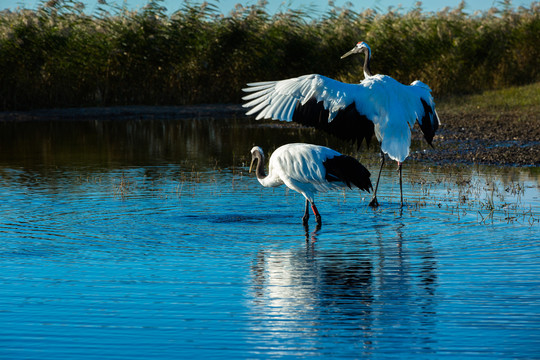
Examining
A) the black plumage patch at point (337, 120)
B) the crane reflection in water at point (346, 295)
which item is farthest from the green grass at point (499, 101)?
the crane reflection in water at point (346, 295)

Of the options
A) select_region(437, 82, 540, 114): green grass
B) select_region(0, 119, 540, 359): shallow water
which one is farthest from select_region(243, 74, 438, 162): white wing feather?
select_region(437, 82, 540, 114): green grass

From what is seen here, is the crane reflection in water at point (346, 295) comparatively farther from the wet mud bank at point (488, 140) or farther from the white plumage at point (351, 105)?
the wet mud bank at point (488, 140)

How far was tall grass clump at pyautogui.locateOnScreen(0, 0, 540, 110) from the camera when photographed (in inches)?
927

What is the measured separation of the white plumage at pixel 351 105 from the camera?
9.19 m

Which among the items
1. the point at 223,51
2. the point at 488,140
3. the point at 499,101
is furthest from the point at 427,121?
the point at 223,51

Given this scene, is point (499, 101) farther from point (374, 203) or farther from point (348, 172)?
point (348, 172)

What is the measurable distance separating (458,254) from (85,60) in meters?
18.2

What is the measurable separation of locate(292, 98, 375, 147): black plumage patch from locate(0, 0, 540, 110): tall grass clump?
15.0 metres

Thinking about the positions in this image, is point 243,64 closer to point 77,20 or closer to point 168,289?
point 77,20

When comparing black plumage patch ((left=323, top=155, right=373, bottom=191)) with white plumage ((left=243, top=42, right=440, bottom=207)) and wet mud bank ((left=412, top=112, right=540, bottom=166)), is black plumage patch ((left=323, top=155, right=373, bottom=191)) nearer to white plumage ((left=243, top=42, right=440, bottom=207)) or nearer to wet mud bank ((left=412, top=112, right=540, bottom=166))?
white plumage ((left=243, top=42, right=440, bottom=207))

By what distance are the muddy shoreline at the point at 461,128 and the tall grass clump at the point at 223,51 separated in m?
0.82

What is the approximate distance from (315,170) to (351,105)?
111 centimetres

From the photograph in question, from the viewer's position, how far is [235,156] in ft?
49.6

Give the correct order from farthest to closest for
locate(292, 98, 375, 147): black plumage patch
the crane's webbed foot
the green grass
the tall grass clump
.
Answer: the tall grass clump, the green grass, the crane's webbed foot, locate(292, 98, 375, 147): black plumage patch
